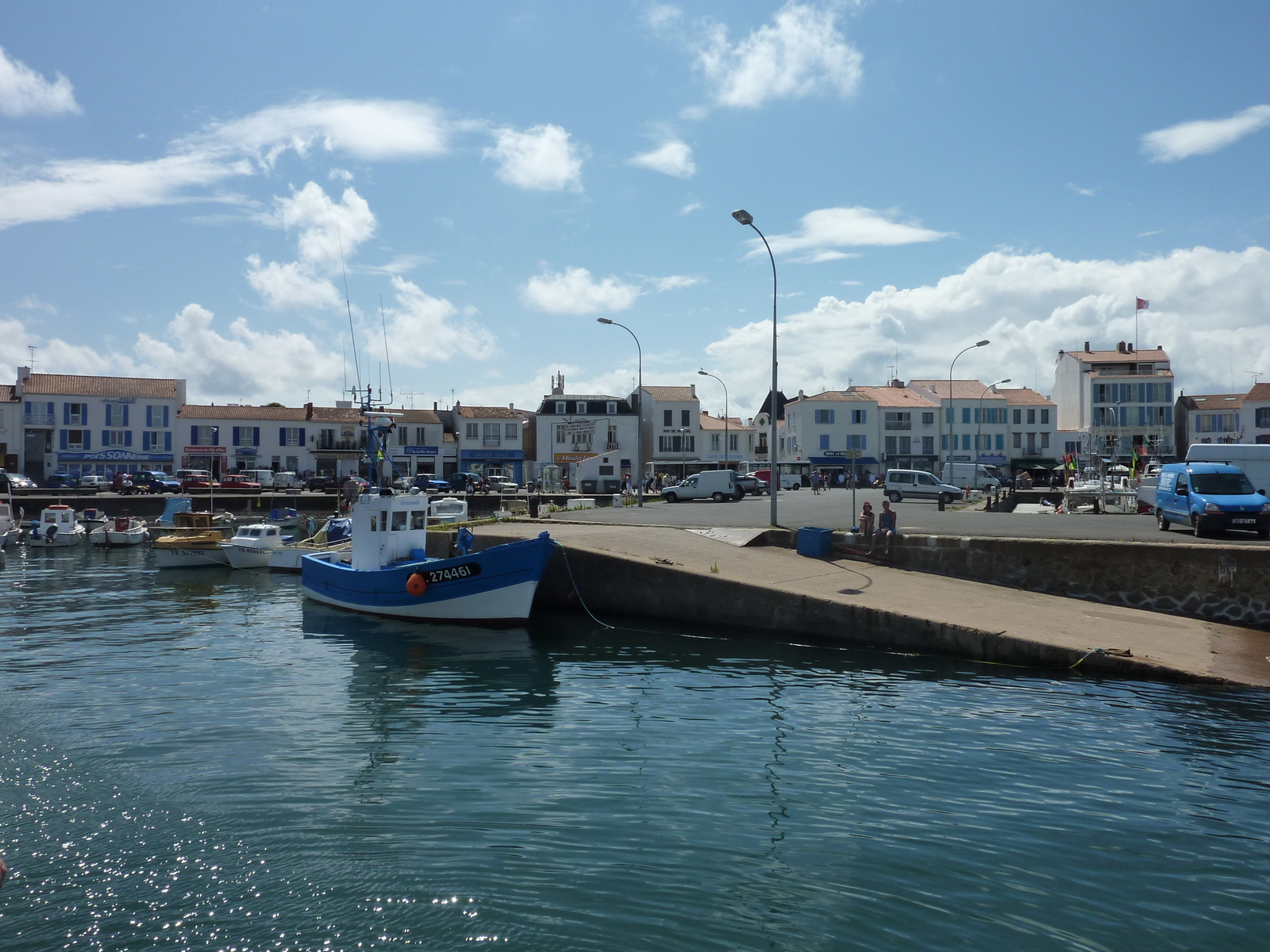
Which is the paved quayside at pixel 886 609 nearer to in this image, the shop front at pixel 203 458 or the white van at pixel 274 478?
the white van at pixel 274 478

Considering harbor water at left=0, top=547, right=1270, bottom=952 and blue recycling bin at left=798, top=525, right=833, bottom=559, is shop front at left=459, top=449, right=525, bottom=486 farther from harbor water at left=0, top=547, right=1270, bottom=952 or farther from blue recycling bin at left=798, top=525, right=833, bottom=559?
harbor water at left=0, top=547, right=1270, bottom=952

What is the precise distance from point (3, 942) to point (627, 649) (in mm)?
12503

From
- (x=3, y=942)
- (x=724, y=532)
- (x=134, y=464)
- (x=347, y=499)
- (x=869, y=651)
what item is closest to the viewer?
(x=3, y=942)

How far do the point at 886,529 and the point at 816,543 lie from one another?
6.08 ft

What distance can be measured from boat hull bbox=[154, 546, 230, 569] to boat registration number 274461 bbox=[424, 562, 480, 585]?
63.7ft

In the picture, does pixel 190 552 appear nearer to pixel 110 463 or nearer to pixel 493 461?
pixel 493 461

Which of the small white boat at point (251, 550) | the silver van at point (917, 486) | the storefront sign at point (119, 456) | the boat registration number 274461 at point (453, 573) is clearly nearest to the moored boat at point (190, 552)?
the small white boat at point (251, 550)

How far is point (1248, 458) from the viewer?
29938mm

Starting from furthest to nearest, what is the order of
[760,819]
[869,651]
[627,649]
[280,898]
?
[627,649]
[869,651]
[760,819]
[280,898]

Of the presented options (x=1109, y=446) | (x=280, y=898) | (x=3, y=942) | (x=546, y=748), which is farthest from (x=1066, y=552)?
(x=1109, y=446)

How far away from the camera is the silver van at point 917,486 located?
148 feet

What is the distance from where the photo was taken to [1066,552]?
62.6 ft

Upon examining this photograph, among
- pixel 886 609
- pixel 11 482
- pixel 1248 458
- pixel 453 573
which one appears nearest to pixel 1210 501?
pixel 886 609

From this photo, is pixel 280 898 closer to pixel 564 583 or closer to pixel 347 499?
pixel 564 583
